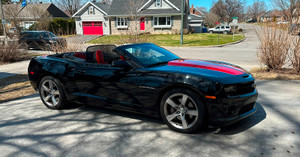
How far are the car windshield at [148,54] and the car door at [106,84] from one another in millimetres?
364

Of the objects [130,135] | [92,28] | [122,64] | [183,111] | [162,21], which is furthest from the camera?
[92,28]

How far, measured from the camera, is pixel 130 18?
35375 mm

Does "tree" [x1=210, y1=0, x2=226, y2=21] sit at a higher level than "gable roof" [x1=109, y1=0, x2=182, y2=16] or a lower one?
higher

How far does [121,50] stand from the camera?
435 cm

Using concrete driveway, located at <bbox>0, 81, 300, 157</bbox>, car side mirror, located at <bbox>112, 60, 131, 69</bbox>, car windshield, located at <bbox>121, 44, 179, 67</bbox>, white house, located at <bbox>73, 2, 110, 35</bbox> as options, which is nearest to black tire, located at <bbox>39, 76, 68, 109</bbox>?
concrete driveway, located at <bbox>0, 81, 300, 157</bbox>

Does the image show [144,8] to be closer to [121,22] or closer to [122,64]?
[121,22]

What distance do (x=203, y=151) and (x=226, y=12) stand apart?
196 feet

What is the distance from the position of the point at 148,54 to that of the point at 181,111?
1.43 m

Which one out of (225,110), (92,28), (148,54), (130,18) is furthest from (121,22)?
(225,110)

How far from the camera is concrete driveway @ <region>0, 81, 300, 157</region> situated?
10.7 feet

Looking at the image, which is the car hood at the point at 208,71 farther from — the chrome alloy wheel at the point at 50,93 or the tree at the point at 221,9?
the tree at the point at 221,9

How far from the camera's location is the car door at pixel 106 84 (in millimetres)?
4074

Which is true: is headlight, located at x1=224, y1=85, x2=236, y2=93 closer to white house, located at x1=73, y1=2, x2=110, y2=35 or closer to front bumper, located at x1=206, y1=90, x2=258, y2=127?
front bumper, located at x1=206, y1=90, x2=258, y2=127

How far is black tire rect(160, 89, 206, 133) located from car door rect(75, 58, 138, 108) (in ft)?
1.97
